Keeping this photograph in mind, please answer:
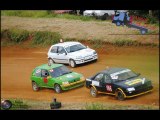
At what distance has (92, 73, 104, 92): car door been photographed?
23.9 metres

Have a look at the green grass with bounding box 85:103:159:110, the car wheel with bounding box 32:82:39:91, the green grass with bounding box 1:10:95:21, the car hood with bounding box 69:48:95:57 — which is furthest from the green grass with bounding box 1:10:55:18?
the green grass with bounding box 85:103:159:110

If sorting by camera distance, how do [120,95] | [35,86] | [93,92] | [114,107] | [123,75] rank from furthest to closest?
[35,86]
[93,92]
[123,75]
[120,95]
[114,107]

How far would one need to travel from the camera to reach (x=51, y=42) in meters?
25.6

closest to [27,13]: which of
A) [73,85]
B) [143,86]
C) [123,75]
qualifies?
[73,85]

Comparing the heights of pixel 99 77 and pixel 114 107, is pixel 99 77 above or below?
above

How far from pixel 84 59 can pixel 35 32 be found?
2.45 metres

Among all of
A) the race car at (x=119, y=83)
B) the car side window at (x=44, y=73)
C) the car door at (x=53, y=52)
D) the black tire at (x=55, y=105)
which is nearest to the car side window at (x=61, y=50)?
the car door at (x=53, y=52)

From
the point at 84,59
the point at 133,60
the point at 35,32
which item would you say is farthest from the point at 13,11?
the point at 133,60

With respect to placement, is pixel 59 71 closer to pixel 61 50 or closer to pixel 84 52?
pixel 61 50

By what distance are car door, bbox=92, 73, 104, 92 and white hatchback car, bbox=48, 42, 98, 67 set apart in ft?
3.92

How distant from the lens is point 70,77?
24.5 metres

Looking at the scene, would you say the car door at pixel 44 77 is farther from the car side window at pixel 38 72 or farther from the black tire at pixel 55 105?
the black tire at pixel 55 105

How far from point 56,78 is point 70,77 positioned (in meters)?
0.61

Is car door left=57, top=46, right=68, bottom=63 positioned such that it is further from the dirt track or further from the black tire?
the black tire
